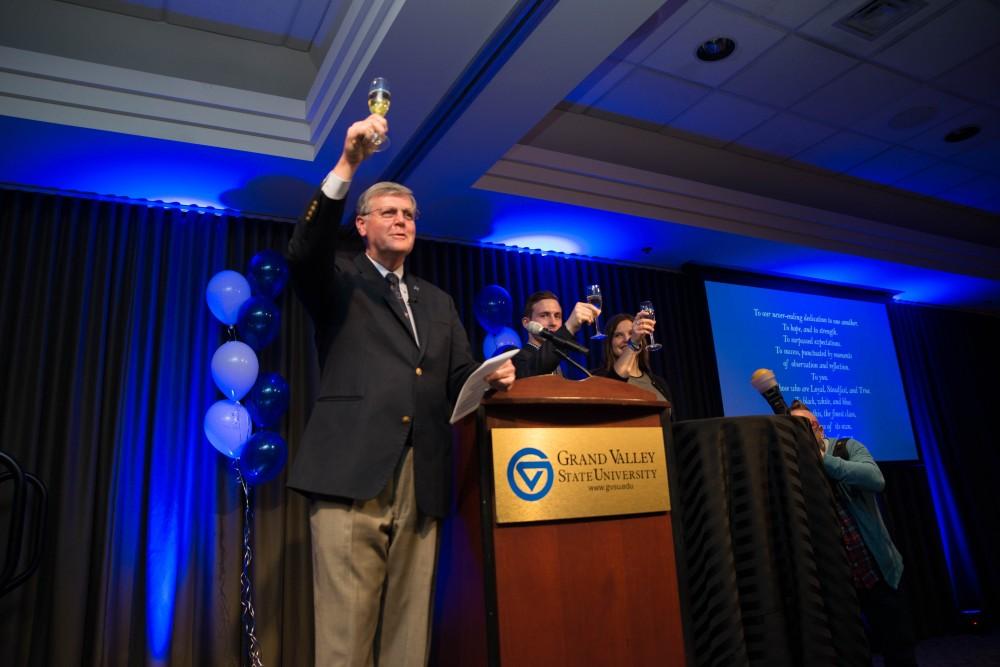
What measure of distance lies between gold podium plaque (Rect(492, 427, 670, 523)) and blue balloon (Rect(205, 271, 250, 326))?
97.7 inches

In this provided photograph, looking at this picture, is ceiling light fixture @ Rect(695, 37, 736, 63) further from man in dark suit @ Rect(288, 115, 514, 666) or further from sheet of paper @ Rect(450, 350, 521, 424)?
sheet of paper @ Rect(450, 350, 521, 424)

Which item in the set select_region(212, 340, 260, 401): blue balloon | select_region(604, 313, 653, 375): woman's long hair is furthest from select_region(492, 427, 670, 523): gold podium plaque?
select_region(212, 340, 260, 401): blue balloon

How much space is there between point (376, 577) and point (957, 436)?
6.87 meters

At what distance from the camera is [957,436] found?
643 centimetres

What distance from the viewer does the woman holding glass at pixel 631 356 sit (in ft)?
8.67

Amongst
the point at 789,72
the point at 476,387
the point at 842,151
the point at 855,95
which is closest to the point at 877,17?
the point at 789,72

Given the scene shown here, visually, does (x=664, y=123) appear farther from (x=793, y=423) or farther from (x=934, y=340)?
(x=934, y=340)

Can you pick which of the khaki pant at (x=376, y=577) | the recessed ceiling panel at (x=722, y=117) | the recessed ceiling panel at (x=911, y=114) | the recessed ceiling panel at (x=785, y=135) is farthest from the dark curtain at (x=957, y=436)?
the khaki pant at (x=376, y=577)

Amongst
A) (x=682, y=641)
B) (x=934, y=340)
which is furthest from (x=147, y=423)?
(x=934, y=340)

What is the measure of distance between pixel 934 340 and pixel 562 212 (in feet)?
16.0

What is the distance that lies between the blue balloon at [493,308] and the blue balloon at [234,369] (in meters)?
1.41

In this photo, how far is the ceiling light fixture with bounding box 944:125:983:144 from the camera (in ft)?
14.5

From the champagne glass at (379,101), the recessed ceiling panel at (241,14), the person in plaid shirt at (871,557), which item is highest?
the recessed ceiling panel at (241,14)

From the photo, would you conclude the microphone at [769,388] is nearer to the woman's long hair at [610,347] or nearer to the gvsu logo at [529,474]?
the woman's long hair at [610,347]
